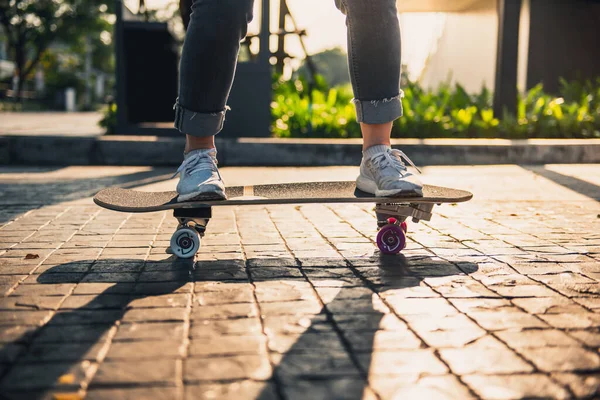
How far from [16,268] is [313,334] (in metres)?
1.21

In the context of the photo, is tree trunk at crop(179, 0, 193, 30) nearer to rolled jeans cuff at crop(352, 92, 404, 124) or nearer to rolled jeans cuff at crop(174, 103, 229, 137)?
rolled jeans cuff at crop(174, 103, 229, 137)

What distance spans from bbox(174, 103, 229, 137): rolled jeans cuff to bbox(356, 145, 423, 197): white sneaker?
1.94 feet

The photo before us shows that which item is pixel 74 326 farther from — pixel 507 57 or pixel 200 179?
pixel 507 57

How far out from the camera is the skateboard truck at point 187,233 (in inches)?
101

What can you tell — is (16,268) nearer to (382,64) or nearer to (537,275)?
(382,64)

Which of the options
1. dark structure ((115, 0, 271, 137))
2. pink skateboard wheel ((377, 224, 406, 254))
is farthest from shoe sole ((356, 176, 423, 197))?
dark structure ((115, 0, 271, 137))

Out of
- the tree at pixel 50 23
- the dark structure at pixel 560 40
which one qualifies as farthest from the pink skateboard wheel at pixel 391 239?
the tree at pixel 50 23

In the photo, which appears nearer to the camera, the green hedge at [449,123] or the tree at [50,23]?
the green hedge at [449,123]

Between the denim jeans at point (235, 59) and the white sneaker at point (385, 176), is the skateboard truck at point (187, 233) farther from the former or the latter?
the white sneaker at point (385, 176)

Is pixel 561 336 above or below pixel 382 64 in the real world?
below

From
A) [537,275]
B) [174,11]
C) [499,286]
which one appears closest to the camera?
[499,286]

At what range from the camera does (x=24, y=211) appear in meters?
3.73

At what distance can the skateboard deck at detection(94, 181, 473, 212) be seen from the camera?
8.26 ft

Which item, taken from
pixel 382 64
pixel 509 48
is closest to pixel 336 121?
pixel 509 48
